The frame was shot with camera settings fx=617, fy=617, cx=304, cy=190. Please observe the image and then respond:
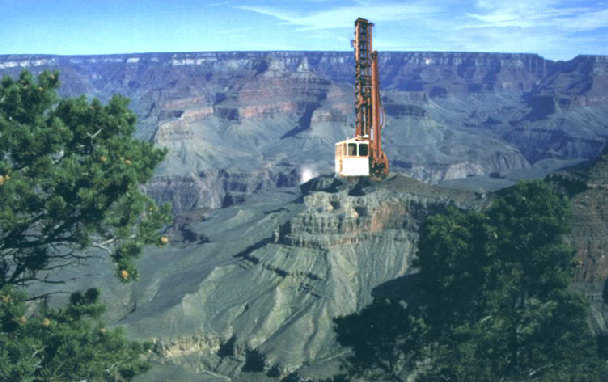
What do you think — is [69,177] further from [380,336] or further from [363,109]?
[380,336]

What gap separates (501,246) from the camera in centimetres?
5741

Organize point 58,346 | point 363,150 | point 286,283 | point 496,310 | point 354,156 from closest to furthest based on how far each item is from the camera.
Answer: point 58,346 < point 354,156 < point 363,150 < point 496,310 < point 286,283

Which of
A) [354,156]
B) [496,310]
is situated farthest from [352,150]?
[496,310]

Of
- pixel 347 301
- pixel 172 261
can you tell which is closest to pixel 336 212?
pixel 347 301

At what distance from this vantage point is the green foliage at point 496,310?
48.4 m

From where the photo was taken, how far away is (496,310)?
176 ft

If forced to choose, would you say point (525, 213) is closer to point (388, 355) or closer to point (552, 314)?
point (552, 314)

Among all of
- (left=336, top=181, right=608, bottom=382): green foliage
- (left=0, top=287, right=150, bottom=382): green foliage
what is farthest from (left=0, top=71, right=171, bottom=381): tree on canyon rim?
(left=336, top=181, right=608, bottom=382): green foliage

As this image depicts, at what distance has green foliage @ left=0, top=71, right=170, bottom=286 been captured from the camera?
29.7m

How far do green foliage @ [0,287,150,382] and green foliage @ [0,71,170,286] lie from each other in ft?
7.51

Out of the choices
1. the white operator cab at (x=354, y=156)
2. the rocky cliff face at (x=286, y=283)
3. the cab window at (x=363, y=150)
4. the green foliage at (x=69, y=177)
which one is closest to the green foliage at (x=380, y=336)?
the white operator cab at (x=354, y=156)

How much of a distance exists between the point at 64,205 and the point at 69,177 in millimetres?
1377

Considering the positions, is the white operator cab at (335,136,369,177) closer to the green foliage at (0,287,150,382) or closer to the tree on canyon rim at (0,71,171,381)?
the tree on canyon rim at (0,71,171,381)

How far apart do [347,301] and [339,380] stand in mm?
32886
